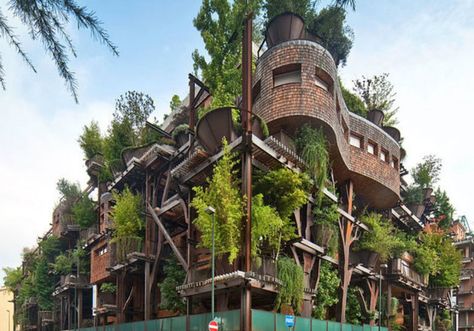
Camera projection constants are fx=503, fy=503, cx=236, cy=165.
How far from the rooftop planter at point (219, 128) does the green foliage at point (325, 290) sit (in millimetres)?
9908

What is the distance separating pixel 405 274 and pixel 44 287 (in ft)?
135

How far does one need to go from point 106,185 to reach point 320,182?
27.6 meters

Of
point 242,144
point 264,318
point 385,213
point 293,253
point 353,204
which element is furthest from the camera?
point 385,213

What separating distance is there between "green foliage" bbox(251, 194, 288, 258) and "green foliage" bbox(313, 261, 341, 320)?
568cm

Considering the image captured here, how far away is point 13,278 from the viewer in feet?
254

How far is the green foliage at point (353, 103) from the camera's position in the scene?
45.9m

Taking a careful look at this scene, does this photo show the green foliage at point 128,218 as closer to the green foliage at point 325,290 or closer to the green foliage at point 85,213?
the green foliage at point 325,290

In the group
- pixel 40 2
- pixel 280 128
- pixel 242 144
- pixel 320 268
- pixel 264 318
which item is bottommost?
pixel 264 318

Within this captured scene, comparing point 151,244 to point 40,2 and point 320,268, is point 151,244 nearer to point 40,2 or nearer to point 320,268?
point 320,268

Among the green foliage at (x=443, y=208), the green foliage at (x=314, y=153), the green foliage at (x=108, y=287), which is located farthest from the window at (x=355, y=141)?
the green foliage at (x=443, y=208)

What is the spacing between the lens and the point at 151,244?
116 ft

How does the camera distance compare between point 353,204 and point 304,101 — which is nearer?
point 304,101

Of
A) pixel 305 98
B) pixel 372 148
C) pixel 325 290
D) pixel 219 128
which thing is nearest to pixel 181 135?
pixel 219 128

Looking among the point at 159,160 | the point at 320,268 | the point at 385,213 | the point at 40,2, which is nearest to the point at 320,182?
the point at 320,268
